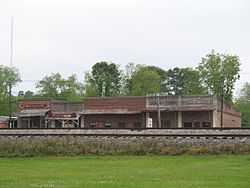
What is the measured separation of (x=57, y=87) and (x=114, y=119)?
1726 inches

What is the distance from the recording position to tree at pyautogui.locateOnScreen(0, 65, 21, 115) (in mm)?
97438

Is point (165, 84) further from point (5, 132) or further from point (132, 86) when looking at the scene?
point (5, 132)

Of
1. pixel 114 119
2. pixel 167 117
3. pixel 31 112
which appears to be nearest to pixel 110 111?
pixel 114 119

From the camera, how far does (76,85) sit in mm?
108688

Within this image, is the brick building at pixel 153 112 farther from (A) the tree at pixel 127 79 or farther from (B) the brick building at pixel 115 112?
(A) the tree at pixel 127 79

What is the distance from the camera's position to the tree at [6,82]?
97438mm

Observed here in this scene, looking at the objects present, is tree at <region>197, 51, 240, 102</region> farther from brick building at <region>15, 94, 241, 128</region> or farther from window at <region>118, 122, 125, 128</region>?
window at <region>118, 122, 125, 128</region>

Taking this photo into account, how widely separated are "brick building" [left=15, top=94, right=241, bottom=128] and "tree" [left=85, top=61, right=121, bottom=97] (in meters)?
31.1

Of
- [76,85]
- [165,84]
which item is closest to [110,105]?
[76,85]

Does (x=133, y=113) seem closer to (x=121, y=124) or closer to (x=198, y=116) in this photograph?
(x=121, y=124)

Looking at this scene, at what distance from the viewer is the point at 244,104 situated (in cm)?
10362

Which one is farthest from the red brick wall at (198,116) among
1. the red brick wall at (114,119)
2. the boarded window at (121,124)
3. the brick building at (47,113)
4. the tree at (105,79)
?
the tree at (105,79)

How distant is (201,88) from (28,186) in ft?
228

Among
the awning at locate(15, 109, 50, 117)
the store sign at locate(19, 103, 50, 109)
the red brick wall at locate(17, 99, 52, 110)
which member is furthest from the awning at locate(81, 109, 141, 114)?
the red brick wall at locate(17, 99, 52, 110)
